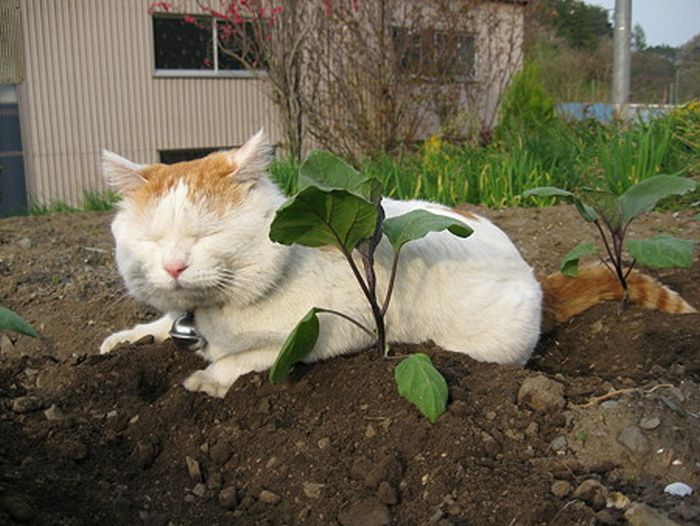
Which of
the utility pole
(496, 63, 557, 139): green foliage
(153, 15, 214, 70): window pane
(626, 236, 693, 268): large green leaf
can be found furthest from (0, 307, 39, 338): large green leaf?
(153, 15, 214, 70): window pane

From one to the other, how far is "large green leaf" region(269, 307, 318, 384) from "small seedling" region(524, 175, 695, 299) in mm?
765

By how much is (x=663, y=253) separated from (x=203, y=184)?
123 cm

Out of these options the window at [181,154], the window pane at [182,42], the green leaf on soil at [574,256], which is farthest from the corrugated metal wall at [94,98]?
the green leaf on soil at [574,256]

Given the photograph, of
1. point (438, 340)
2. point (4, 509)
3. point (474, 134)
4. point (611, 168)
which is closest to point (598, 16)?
point (474, 134)

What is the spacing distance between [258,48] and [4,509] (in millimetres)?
9702

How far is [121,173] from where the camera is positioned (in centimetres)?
194

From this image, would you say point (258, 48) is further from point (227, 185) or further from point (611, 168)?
point (227, 185)

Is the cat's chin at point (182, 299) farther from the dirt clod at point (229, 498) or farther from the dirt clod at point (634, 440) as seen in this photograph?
the dirt clod at point (634, 440)

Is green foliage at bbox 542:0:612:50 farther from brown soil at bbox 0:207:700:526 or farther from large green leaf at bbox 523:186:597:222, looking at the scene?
brown soil at bbox 0:207:700:526

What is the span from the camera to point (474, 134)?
955 centimetres

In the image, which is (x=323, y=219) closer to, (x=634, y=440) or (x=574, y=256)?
(x=634, y=440)

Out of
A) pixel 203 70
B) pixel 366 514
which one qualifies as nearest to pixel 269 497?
pixel 366 514

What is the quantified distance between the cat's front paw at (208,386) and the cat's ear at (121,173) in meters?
0.53

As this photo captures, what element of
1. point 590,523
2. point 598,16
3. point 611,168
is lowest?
point 590,523
